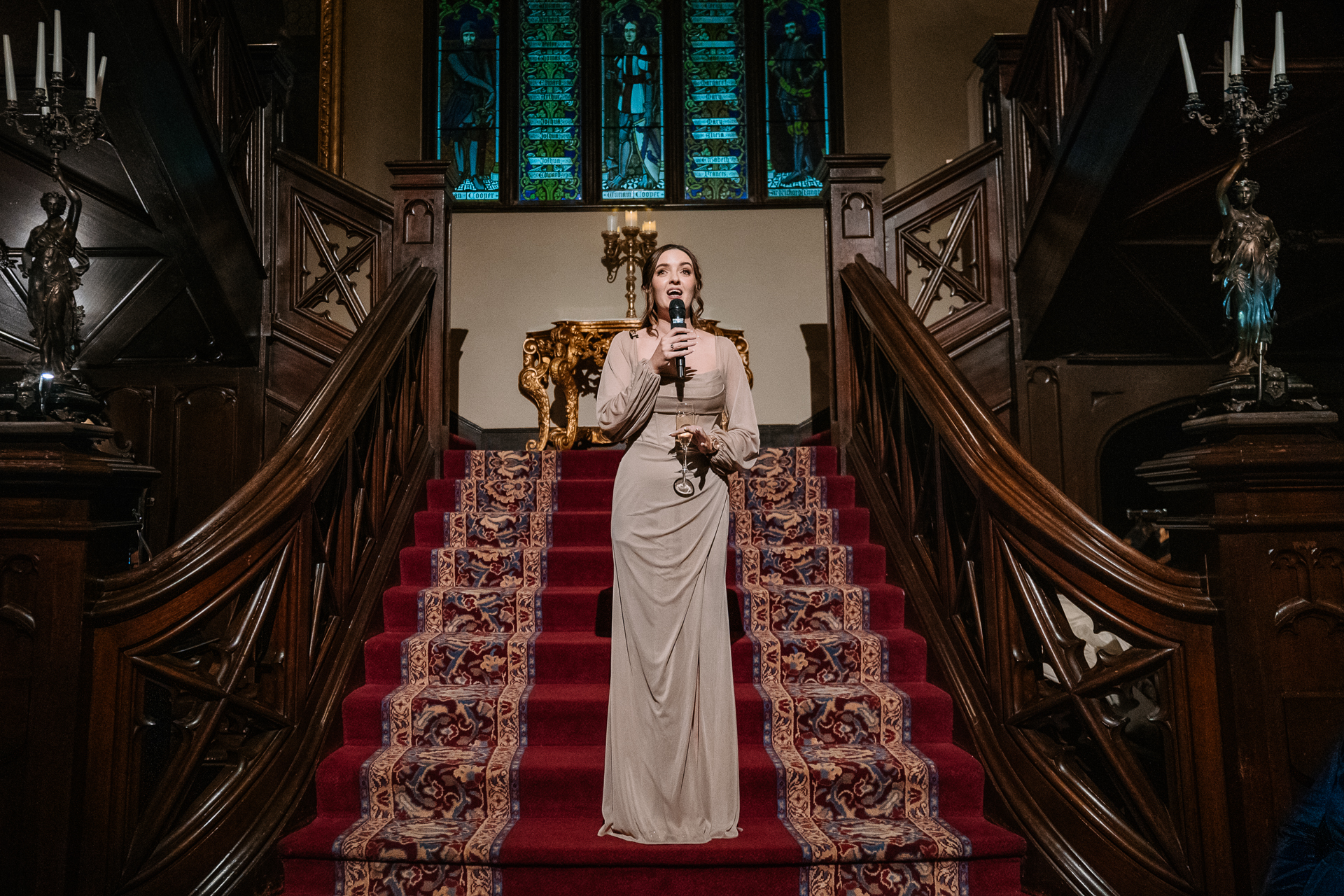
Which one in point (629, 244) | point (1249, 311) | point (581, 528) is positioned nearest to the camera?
point (1249, 311)

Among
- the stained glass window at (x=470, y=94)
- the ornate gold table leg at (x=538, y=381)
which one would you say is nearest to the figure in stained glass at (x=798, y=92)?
the stained glass window at (x=470, y=94)

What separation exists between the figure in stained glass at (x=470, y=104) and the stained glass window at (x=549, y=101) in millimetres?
275

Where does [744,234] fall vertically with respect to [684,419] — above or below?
above

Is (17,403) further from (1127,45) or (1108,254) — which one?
(1108,254)

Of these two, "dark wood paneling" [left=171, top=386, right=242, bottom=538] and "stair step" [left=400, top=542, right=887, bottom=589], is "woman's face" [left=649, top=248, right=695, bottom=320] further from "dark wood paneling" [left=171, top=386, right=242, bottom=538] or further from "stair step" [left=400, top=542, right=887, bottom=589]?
"dark wood paneling" [left=171, top=386, right=242, bottom=538]

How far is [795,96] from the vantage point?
304 inches

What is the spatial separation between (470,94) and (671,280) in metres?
5.61

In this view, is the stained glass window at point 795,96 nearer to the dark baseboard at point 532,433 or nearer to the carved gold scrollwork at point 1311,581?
the dark baseboard at point 532,433

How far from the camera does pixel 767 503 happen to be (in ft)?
14.2

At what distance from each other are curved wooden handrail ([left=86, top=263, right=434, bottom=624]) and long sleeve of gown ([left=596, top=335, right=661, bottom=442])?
101 centimetres

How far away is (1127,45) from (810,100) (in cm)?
439

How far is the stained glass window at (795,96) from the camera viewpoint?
7625 millimetres

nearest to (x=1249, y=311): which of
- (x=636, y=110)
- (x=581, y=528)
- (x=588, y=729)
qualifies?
(x=588, y=729)

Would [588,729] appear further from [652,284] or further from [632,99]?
[632,99]
